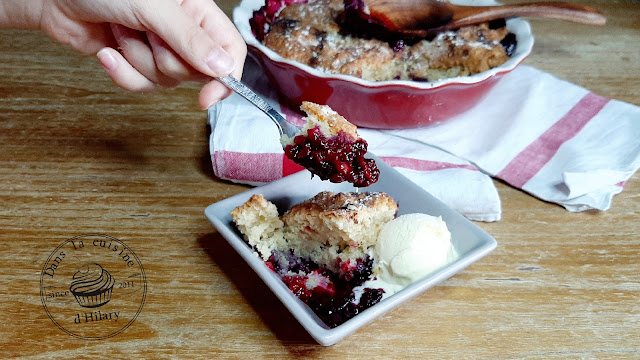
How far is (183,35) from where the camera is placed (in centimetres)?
115

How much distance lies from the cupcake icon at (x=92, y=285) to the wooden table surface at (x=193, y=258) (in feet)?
0.22

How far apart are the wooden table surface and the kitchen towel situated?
53 millimetres

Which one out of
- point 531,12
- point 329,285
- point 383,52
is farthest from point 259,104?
point 531,12

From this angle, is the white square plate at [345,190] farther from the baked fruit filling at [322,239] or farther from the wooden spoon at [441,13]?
the wooden spoon at [441,13]

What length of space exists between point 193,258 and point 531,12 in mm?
1106

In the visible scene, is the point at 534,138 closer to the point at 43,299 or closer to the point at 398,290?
the point at 398,290

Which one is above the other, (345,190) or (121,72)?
(121,72)

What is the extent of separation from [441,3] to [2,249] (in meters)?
1.29

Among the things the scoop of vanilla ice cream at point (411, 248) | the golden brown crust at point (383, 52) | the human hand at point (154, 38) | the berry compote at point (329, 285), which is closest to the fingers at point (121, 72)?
the human hand at point (154, 38)

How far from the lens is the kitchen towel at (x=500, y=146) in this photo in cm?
135

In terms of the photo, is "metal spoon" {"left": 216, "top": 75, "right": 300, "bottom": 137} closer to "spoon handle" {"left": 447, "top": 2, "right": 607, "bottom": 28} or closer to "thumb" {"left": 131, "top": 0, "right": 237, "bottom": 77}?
"thumb" {"left": 131, "top": 0, "right": 237, "bottom": 77}

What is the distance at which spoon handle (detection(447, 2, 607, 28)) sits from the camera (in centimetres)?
158

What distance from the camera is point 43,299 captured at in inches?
42.2

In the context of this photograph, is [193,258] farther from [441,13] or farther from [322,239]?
[441,13]
